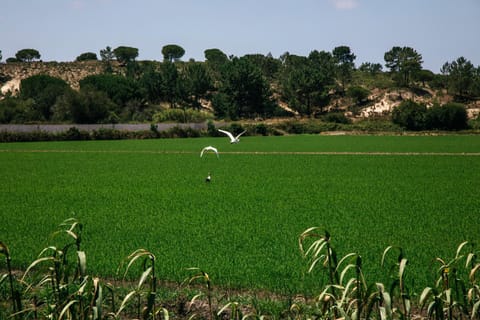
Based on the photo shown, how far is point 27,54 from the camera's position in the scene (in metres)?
177

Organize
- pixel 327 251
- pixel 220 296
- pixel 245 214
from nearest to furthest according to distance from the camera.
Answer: pixel 327 251
pixel 220 296
pixel 245 214

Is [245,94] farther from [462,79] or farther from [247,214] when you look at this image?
[247,214]

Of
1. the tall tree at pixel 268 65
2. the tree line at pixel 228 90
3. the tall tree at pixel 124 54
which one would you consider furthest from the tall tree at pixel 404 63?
the tall tree at pixel 124 54

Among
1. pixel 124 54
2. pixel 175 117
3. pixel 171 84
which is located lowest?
pixel 175 117

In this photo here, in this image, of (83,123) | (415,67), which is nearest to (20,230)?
(83,123)

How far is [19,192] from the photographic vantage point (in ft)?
70.3

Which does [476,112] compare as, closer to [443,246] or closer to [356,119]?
[356,119]

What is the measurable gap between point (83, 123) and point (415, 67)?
7285cm

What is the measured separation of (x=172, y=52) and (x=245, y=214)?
180 m

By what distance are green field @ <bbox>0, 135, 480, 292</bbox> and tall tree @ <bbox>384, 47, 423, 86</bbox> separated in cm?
9261

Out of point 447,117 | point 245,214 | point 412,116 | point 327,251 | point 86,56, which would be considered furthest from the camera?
Result: point 86,56

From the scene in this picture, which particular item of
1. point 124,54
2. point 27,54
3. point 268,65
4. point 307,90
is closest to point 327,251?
point 307,90

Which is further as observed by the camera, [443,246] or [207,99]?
[207,99]

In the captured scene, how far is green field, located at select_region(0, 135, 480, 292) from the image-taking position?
9.98 m
